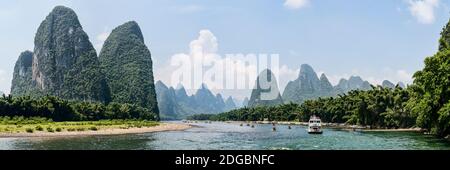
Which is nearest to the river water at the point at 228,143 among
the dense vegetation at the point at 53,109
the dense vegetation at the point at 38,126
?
the dense vegetation at the point at 38,126

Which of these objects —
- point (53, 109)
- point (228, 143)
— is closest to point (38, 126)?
point (228, 143)

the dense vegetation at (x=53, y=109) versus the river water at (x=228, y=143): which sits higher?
the dense vegetation at (x=53, y=109)

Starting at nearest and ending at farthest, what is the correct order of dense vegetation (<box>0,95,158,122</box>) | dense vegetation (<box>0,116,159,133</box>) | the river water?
the river water < dense vegetation (<box>0,116,159,133</box>) < dense vegetation (<box>0,95,158,122</box>)

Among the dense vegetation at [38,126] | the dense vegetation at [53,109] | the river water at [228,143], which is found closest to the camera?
the river water at [228,143]

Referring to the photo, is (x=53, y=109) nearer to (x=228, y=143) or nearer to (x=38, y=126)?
(x=38, y=126)

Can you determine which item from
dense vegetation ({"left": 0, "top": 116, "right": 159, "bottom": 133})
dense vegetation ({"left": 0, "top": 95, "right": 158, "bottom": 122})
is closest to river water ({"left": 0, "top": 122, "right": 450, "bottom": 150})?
dense vegetation ({"left": 0, "top": 116, "right": 159, "bottom": 133})

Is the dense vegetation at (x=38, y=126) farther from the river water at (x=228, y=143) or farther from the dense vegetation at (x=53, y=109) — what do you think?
the river water at (x=228, y=143)

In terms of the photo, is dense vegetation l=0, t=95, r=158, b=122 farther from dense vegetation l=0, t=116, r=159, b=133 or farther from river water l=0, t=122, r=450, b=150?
river water l=0, t=122, r=450, b=150

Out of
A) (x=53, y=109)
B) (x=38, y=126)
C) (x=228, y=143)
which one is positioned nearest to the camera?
(x=228, y=143)
